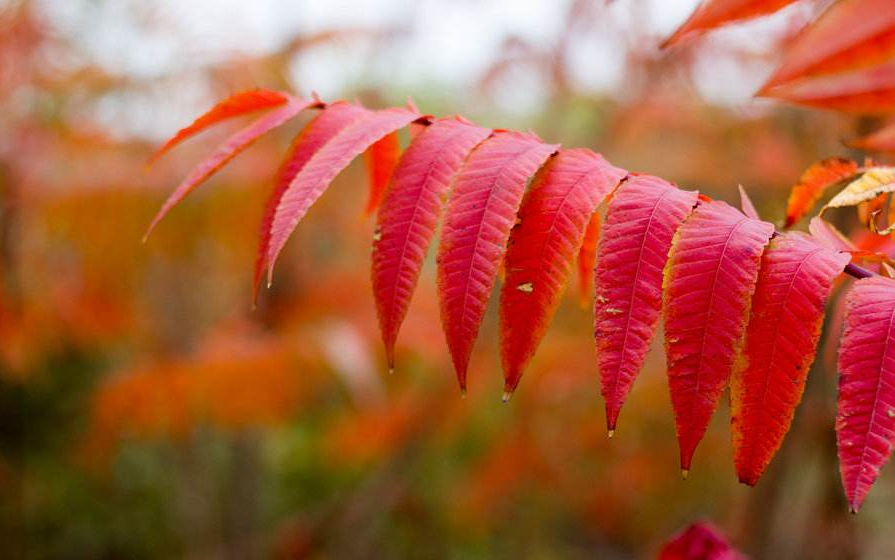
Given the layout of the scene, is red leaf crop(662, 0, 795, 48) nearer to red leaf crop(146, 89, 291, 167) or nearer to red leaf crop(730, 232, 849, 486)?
red leaf crop(730, 232, 849, 486)

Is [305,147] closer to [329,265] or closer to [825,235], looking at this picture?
[825,235]

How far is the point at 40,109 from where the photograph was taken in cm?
254

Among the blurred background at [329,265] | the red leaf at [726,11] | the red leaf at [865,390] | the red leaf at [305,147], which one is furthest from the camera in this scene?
the blurred background at [329,265]

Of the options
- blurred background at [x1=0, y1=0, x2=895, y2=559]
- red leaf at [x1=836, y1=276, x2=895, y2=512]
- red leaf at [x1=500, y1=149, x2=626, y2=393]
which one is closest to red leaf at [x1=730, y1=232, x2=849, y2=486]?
red leaf at [x1=836, y1=276, x2=895, y2=512]

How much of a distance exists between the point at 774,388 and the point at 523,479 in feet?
7.82

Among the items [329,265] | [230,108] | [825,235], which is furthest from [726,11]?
[329,265]

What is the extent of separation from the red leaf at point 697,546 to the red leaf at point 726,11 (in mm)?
447

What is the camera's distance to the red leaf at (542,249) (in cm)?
63

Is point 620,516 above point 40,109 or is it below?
below

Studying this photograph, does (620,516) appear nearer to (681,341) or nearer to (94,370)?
(94,370)

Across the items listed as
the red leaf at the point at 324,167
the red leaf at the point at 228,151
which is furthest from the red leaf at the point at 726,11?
the red leaf at the point at 228,151

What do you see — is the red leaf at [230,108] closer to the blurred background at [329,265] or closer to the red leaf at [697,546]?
the red leaf at [697,546]

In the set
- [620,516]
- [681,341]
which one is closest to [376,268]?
[681,341]

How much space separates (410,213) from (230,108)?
0.77ft
